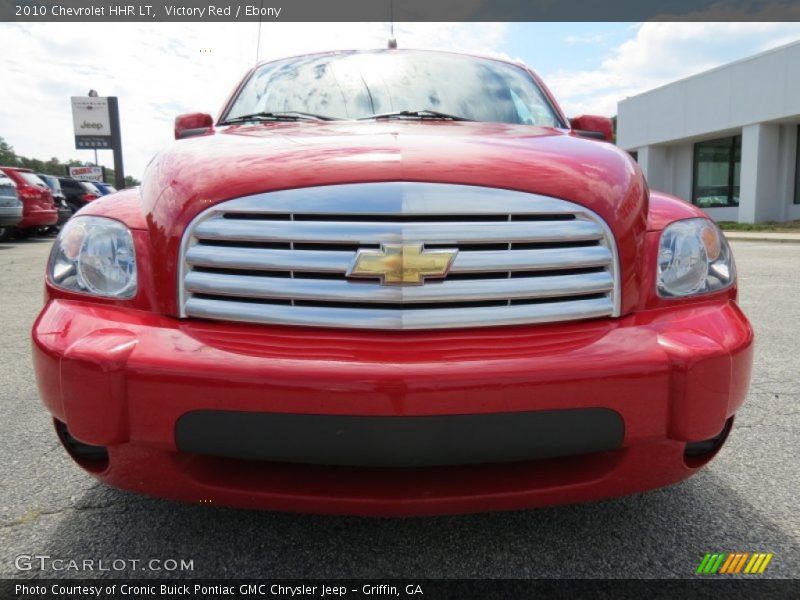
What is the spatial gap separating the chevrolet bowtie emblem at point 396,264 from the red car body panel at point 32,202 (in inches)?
523

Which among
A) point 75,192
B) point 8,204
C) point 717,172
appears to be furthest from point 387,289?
point 717,172

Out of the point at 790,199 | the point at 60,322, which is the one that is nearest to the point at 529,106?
the point at 60,322

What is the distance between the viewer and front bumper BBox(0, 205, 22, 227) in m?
11.5

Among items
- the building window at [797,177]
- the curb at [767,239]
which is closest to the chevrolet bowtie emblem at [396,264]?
the curb at [767,239]

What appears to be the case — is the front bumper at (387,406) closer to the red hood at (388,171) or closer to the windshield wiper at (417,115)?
the red hood at (388,171)

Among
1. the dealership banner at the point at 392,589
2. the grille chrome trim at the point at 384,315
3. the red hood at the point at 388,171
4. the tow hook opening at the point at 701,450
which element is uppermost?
the red hood at the point at 388,171

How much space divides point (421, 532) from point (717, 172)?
87.0ft

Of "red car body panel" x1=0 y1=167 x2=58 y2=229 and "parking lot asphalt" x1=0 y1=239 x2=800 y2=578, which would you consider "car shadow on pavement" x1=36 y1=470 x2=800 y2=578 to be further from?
"red car body panel" x1=0 y1=167 x2=58 y2=229

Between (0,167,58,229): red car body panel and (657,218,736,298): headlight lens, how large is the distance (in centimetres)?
1357

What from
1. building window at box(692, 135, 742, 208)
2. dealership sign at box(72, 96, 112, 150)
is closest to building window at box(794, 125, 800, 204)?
building window at box(692, 135, 742, 208)

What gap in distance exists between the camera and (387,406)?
138 cm

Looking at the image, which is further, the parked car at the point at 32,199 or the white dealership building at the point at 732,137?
the white dealership building at the point at 732,137

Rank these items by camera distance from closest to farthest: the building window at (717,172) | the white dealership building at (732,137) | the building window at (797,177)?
the white dealership building at (732,137)
the building window at (797,177)
the building window at (717,172)

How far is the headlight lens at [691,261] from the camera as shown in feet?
5.57
